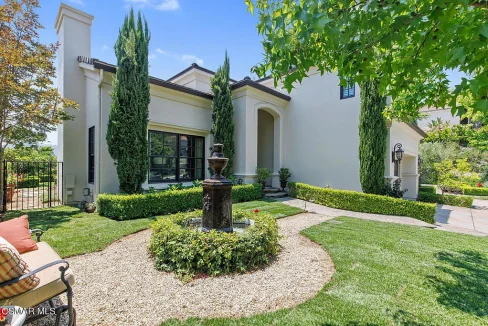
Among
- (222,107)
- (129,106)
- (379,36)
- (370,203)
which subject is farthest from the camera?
(222,107)

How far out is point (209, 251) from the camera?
12.2ft

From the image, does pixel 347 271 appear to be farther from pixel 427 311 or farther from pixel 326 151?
pixel 326 151

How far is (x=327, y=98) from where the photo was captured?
1141 cm

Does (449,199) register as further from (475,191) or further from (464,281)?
(464,281)

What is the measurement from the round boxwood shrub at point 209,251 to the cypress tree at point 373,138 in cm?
663

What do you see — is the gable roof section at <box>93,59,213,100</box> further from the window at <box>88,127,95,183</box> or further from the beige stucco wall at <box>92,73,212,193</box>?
the window at <box>88,127,95,183</box>

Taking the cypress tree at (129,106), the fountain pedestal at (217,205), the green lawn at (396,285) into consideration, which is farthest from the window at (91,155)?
the green lawn at (396,285)

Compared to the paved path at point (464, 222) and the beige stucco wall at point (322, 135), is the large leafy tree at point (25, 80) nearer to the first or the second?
the beige stucco wall at point (322, 135)

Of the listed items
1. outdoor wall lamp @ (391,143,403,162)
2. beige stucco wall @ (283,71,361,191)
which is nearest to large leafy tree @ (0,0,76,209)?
beige stucco wall @ (283,71,361,191)

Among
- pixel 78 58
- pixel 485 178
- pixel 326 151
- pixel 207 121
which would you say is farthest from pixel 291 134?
pixel 485 178

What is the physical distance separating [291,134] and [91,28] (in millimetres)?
10912

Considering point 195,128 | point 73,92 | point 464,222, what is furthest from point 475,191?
point 73,92

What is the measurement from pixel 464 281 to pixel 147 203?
7563 millimetres

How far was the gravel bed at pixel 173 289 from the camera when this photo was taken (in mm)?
2668
